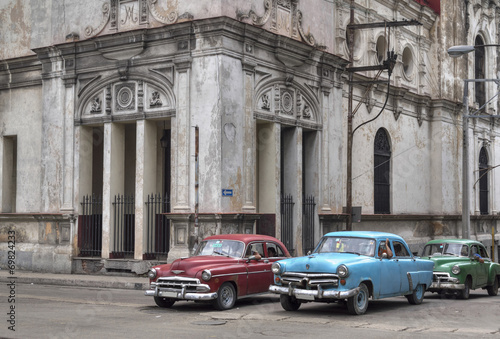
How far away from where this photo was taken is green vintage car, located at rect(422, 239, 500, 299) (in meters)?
16.9

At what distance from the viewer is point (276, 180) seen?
2309 centimetres

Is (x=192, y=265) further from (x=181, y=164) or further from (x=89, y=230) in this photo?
(x=89, y=230)

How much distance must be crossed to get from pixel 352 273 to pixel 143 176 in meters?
10.7

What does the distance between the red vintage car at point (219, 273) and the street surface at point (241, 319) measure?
334mm

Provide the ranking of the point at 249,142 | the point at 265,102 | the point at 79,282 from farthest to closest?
1. the point at 265,102
2. the point at 249,142
3. the point at 79,282

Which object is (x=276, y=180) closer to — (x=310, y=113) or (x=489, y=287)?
(x=310, y=113)

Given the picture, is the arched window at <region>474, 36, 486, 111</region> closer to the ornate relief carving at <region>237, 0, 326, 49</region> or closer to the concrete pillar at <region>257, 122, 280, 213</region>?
the ornate relief carving at <region>237, 0, 326, 49</region>

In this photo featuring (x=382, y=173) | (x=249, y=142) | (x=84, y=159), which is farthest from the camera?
(x=382, y=173)

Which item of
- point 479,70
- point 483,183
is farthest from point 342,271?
point 479,70

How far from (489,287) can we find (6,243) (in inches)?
648

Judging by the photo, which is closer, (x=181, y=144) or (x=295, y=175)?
(x=181, y=144)

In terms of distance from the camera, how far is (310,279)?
13.2 m

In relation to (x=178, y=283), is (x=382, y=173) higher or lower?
higher

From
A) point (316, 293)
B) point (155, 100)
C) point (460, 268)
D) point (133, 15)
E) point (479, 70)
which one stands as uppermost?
point (479, 70)
